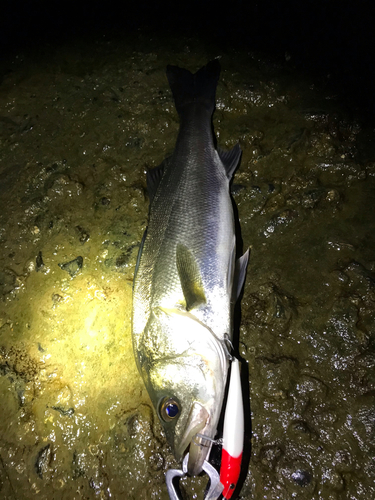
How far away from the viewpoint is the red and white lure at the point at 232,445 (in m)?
1.93

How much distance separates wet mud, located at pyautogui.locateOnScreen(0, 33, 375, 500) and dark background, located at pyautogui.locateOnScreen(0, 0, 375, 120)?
0.23m

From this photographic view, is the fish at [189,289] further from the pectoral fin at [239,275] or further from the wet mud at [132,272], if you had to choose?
the wet mud at [132,272]

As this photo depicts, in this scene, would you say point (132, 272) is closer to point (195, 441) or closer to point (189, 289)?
point (189, 289)

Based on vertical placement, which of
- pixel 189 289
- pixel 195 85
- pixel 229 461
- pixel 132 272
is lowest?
pixel 229 461

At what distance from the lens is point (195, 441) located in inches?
77.6

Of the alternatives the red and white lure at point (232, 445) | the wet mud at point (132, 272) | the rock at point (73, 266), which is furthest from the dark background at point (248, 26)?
the rock at point (73, 266)

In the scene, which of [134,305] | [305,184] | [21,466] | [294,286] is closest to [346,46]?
A: [305,184]

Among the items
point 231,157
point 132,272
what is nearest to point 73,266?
point 132,272

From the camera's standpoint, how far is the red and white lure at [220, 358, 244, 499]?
76.0 inches

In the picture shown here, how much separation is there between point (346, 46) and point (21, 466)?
5476 millimetres

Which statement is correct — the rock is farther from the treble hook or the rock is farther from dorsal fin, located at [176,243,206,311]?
the treble hook

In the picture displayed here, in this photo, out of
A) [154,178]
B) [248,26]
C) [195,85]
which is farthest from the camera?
[248,26]

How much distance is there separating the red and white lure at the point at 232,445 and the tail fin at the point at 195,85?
2.84m

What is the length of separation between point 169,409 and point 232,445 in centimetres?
48
